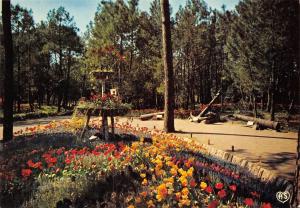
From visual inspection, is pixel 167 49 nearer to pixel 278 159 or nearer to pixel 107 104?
pixel 107 104

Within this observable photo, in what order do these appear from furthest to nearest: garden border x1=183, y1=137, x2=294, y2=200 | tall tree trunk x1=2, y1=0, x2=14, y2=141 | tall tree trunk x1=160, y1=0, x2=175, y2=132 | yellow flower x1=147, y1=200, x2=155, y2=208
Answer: tall tree trunk x1=160, y1=0, x2=175, y2=132 < tall tree trunk x1=2, y1=0, x2=14, y2=141 < garden border x1=183, y1=137, x2=294, y2=200 < yellow flower x1=147, y1=200, x2=155, y2=208

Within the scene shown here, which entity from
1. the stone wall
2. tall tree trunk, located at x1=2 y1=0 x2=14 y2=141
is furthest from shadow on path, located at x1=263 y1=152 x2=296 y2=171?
tall tree trunk, located at x1=2 y1=0 x2=14 y2=141

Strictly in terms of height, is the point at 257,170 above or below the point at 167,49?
below

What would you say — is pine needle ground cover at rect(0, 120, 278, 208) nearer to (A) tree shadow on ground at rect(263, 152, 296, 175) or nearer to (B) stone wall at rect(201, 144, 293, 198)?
(B) stone wall at rect(201, 144, 293, 198)

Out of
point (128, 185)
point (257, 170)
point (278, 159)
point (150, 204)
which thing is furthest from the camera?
point (278, 159)

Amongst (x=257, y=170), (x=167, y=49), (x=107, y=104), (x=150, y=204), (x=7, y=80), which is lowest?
(x=257, y=170)

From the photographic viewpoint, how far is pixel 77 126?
12789mm

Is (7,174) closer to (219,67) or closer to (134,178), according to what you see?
(134,178)

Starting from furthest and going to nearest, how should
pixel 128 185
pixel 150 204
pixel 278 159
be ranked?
1. pixel 278 159
2. pixel 128 185
3. pixel 150 204

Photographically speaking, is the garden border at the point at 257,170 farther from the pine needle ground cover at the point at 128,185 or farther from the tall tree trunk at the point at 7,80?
the tall tree trunk at the point at 7,80

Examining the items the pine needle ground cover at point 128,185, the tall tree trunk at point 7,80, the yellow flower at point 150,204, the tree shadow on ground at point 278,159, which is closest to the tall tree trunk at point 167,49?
the tall tree trunk at point 7,80

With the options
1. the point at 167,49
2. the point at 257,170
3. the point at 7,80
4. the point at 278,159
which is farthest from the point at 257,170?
the point at 7,80

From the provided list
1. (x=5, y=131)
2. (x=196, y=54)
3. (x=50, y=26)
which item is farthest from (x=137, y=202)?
(x=50, y=26)

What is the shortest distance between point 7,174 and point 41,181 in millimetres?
941
